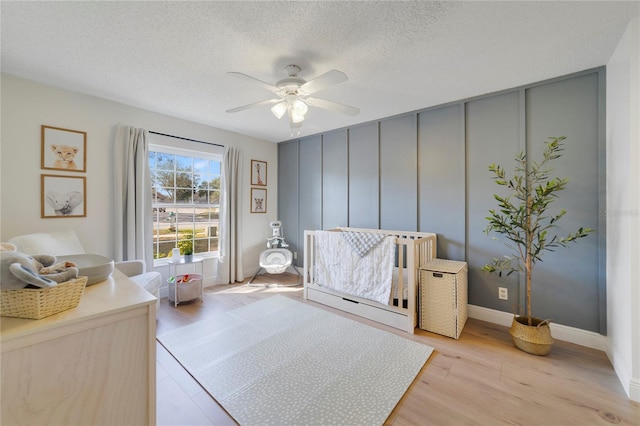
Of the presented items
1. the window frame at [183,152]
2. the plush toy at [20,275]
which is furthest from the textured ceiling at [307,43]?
the plush toy at [20,275]

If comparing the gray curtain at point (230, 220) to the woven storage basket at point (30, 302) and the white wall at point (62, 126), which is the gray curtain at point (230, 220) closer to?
the white wall at point (62, 126)

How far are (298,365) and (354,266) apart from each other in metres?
1.20

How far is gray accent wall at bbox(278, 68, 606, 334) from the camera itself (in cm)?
222

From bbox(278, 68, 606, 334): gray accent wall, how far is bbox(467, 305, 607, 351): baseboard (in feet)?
0.17

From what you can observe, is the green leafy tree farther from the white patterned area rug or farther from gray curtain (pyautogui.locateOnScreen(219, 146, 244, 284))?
gray curtain (pyautogui.locateOnScreen(219, 146, 244, 284))

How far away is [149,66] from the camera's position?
84.7 inches

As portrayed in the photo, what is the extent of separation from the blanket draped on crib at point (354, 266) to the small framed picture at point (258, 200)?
166 centimetres

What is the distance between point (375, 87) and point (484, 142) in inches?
50.9

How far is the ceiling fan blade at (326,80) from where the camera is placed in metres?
1.69

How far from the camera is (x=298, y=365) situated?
194 cm

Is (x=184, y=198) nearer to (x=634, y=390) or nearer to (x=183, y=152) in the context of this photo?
(x=183, y=152)

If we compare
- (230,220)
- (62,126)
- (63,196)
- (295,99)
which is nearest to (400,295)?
(295,99)

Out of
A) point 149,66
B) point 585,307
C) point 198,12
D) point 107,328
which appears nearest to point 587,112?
point 585,307

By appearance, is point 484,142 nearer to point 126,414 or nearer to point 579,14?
point 579,14
